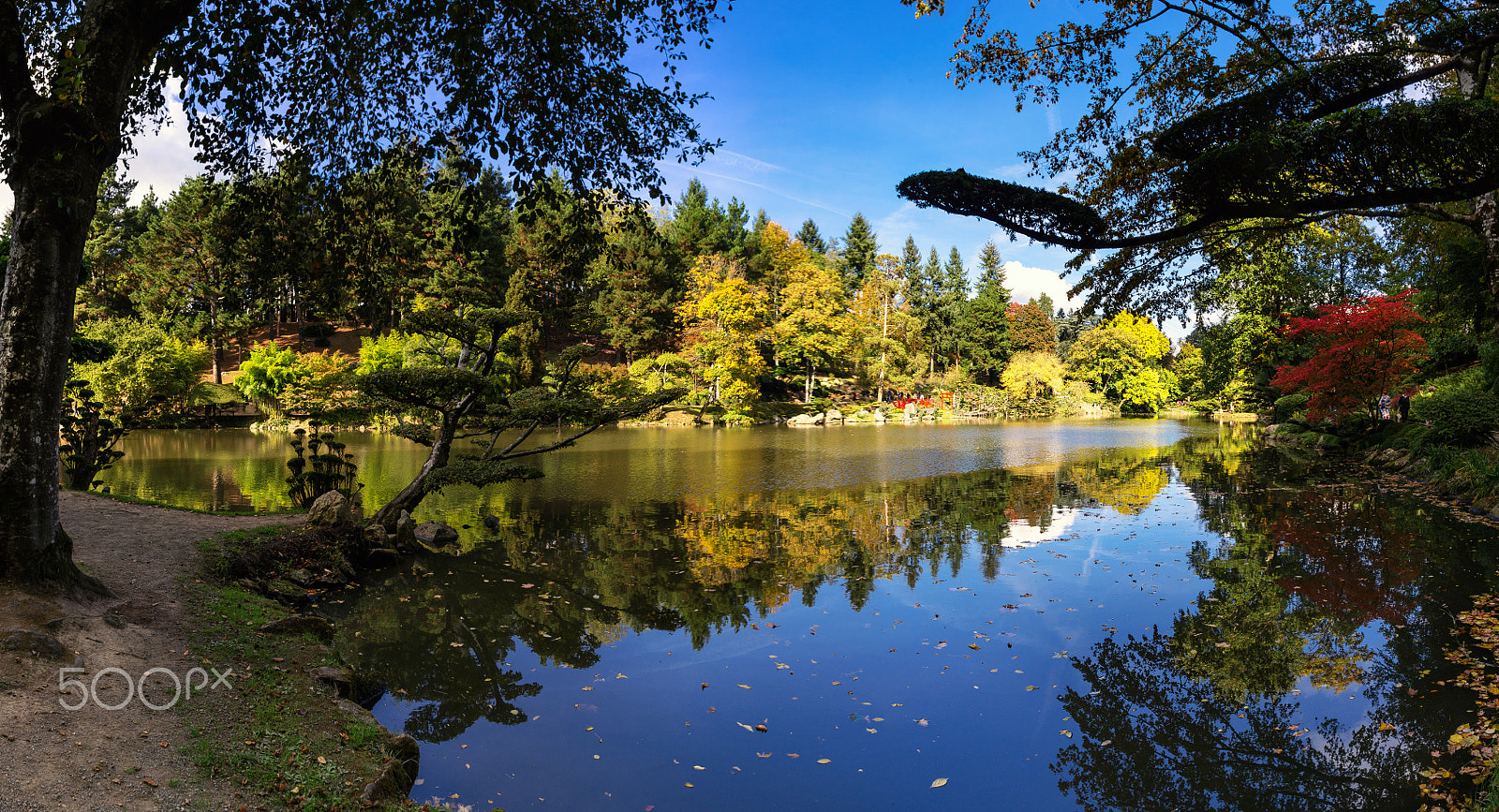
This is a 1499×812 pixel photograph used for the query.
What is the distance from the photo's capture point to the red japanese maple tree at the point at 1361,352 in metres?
14.2

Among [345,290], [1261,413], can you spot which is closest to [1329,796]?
[345,290]

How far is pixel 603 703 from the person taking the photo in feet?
16.0

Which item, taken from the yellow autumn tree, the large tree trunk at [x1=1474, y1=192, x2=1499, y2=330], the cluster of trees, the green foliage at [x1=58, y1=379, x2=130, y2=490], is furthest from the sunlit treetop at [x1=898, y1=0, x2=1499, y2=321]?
the yellow autumn tree

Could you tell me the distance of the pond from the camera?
12.7 feet

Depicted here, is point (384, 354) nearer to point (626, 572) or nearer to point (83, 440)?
point (83, 440)

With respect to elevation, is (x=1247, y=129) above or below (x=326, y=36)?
below

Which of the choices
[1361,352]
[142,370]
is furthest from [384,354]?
[1361,352]

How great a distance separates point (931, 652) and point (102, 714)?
5.31m

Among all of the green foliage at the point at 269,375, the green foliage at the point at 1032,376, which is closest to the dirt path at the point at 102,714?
the green foliage at the point at 269,375

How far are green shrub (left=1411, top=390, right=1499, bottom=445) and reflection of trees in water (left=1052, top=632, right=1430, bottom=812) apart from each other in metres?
9.75

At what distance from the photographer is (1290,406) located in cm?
2245

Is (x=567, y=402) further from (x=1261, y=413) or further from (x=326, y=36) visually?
(x=1261, y=413)

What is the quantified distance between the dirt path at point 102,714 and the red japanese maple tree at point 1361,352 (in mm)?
19286

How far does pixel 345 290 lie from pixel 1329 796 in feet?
25.6
